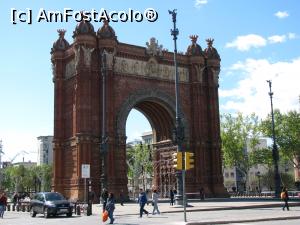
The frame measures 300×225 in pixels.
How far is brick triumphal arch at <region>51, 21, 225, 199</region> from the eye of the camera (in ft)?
163

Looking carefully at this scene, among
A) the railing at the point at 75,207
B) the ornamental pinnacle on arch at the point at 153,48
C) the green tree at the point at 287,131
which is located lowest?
the railing at the point at 75,207

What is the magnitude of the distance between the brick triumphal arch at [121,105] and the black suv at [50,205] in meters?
13.8

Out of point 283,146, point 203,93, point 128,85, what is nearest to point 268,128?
point 283,146

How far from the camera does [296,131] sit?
74562 mm

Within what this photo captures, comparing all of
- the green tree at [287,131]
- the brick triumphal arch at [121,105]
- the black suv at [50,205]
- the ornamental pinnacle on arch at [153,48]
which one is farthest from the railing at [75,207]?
the green tree at [287,131]

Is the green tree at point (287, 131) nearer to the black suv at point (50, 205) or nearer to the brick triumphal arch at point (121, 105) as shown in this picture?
the brick triumphal arch at point (121, 105)

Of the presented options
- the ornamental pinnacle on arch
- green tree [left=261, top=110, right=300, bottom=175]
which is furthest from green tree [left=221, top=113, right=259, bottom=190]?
the ornamental pinnacle on arch

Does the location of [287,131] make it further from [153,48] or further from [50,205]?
[50,205]

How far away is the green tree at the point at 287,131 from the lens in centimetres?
7500

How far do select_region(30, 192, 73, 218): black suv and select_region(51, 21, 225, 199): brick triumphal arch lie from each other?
13762 mm

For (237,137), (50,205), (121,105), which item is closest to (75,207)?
(50,205)

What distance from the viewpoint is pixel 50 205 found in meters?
31.4

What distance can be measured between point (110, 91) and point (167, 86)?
8485 millimetres

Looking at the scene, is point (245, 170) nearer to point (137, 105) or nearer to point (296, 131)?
point (296, 131)
